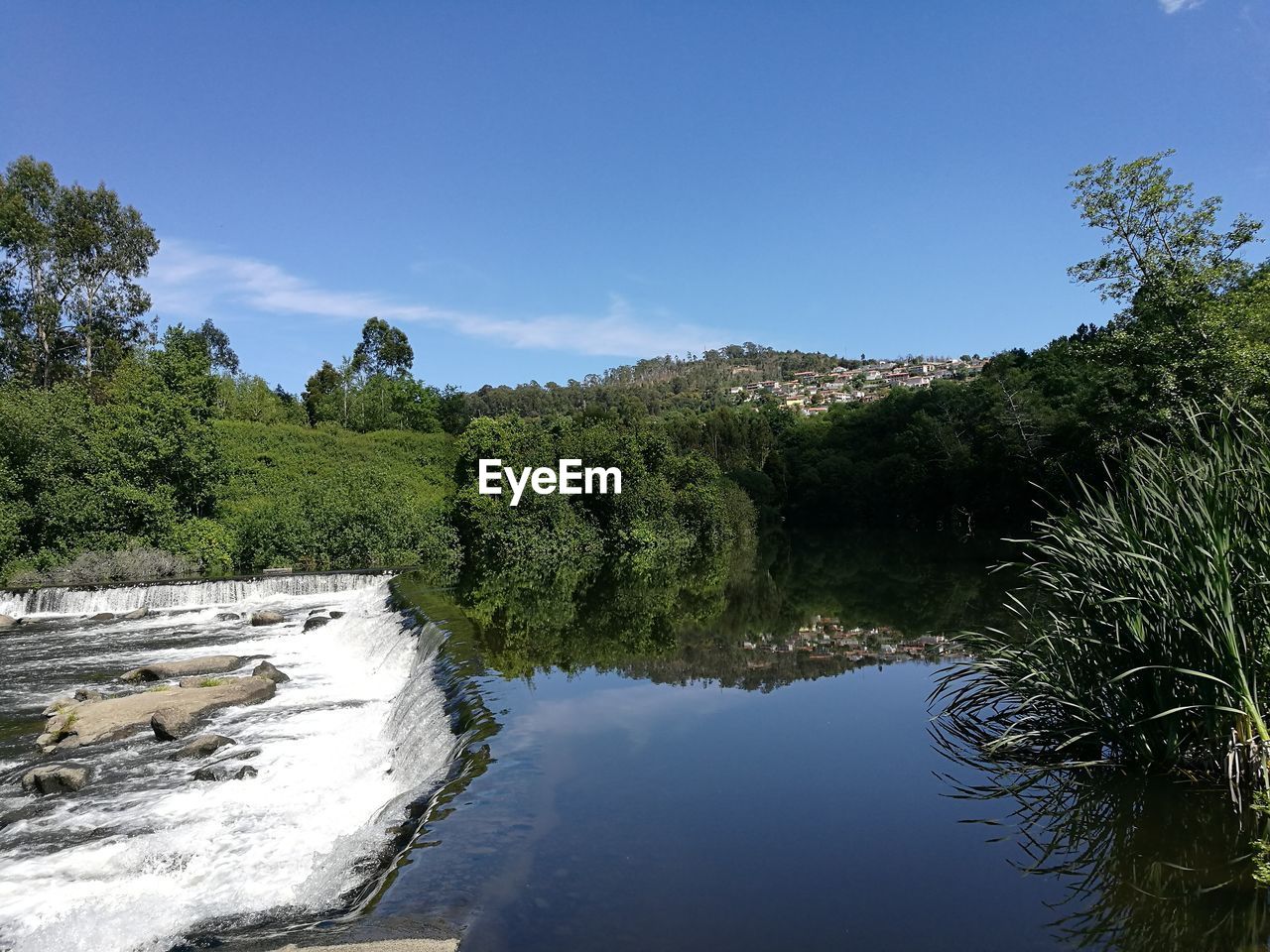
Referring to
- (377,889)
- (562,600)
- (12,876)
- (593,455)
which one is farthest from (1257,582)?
(593,455)

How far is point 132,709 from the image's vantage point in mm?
11414

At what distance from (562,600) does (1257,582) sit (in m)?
16.6

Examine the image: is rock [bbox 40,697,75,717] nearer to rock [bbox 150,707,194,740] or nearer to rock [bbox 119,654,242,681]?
rock [bbox 119,654,242,681]

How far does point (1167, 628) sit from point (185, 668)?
14.6m

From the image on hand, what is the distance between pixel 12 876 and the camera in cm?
687

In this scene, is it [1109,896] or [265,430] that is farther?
[265,430]

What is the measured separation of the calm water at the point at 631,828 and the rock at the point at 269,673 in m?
0.37

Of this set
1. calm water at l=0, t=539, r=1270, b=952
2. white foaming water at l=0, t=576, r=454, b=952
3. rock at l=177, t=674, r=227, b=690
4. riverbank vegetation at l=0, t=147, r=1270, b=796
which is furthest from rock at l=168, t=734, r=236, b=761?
riverbank vegetation at l=0, t=147, r=1270, b=796

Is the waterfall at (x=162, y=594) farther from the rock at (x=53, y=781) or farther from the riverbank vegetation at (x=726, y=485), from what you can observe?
the rock at (x=53, y=781)

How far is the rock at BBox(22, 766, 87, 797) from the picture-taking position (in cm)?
894

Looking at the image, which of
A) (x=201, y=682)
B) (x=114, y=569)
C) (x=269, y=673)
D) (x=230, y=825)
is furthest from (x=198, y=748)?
(x=114, y=569)

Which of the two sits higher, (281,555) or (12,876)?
(281,555)

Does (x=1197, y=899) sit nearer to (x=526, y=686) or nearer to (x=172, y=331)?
(x=526, y=686)
